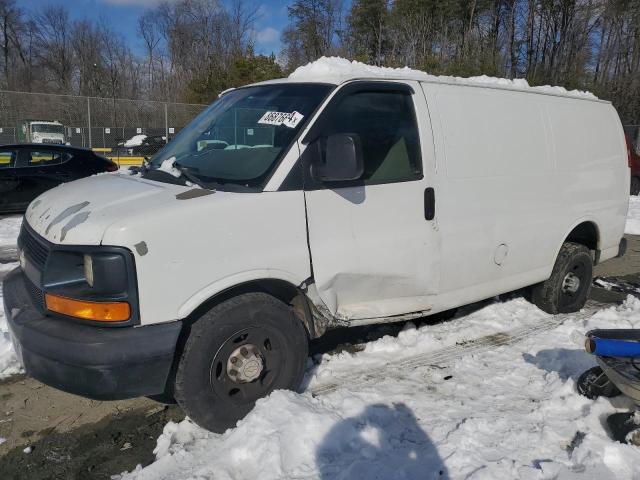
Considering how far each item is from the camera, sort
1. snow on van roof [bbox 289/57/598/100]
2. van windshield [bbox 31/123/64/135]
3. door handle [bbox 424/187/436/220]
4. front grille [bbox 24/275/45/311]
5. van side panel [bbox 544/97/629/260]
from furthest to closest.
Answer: van windshield [bbox 31/123/64/135]
van side panel [bbox 544/97/629/260]
door handle [bbox 424/187/436/220]
snow on van roof [bbox 289/57/598/100]
front grille [bbox 24/275/45/311]

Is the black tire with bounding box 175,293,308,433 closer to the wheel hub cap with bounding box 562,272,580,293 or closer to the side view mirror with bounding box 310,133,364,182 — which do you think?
the side view mirror with bounding box 310,133,364,182

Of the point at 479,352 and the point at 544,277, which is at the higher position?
the point at 544,277

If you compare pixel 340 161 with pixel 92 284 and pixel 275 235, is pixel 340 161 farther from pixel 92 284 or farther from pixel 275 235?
pixel 92 284

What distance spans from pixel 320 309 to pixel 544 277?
8.76ft

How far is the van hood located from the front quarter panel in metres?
0.10

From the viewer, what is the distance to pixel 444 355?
14.4 ft

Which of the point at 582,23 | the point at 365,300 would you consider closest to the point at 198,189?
the point at 365,300

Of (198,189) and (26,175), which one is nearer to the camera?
(198,189)

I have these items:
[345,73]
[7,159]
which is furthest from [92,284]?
[7,159]

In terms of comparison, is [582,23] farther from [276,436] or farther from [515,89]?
[276,436]

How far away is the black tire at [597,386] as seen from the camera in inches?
134

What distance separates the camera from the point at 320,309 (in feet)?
11.4

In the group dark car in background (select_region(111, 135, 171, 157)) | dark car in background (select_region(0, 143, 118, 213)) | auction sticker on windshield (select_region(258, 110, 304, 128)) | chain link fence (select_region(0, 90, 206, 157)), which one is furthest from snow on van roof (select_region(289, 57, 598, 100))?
dark car in background (select_region(111, 135, 171, 157))

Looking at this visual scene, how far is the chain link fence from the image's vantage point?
61.4 ft
